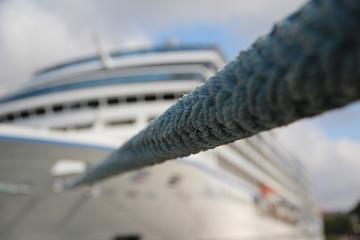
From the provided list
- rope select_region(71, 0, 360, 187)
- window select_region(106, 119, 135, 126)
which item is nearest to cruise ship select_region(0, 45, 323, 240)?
window select_region(106, 119, 135, 126)

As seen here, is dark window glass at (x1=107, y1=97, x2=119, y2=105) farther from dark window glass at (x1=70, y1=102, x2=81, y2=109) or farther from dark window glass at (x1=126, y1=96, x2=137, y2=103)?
dark window glass at (x1=70, y1=102, x2=81, y2=109)

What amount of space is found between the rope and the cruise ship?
669cm

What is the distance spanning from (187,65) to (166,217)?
23.9 ft

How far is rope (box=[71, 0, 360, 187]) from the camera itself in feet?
2.73

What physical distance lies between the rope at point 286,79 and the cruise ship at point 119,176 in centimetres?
669

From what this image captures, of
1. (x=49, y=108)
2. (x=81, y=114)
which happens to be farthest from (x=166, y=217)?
(x=49, y=108)

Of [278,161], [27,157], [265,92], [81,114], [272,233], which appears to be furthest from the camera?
[278,161]

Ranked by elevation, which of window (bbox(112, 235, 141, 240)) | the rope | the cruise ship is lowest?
the rope

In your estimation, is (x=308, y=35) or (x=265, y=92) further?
(x=265, y=92)

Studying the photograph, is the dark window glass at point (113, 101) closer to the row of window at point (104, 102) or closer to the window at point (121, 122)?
the row of window at point (104, 102)

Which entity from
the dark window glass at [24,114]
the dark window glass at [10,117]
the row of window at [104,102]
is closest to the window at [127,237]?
the row of window at [104,102]

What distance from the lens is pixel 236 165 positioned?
1575 cm

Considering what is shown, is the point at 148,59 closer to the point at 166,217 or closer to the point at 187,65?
the point at 187,65

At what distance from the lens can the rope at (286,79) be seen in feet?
2.73
